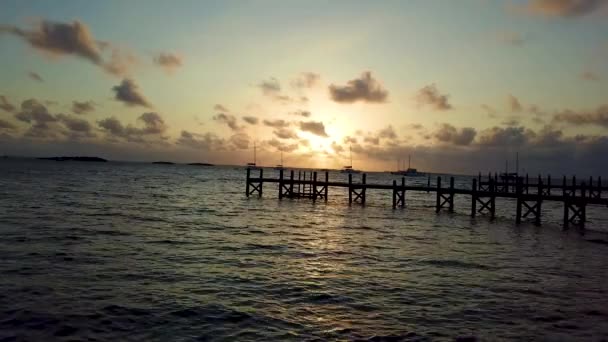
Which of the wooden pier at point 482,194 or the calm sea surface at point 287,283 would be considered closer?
the calm sea surface at point 287,283

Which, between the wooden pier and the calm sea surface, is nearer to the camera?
the calm sea surface

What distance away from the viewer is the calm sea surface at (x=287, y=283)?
404 inches

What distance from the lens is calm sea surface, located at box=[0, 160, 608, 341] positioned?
10250 mm

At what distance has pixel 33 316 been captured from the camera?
1039 centimetres

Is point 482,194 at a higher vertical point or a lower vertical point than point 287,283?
higher

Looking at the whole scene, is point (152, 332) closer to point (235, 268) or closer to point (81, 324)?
point (81, 324)

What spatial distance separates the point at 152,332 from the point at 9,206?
96.4 ft

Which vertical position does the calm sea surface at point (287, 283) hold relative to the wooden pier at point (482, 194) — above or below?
below

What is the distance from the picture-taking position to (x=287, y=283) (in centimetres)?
1414

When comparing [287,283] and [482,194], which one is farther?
[482,194]

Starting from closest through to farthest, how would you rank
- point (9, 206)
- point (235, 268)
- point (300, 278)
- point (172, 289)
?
point (172, 289)
point (300, 278)
point (235, 268)
point (9, 206)

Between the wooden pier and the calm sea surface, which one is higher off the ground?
the wooden pier

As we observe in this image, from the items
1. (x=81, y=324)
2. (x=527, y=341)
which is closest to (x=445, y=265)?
(x=527, y=341)

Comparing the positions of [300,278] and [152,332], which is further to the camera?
[300,278]
